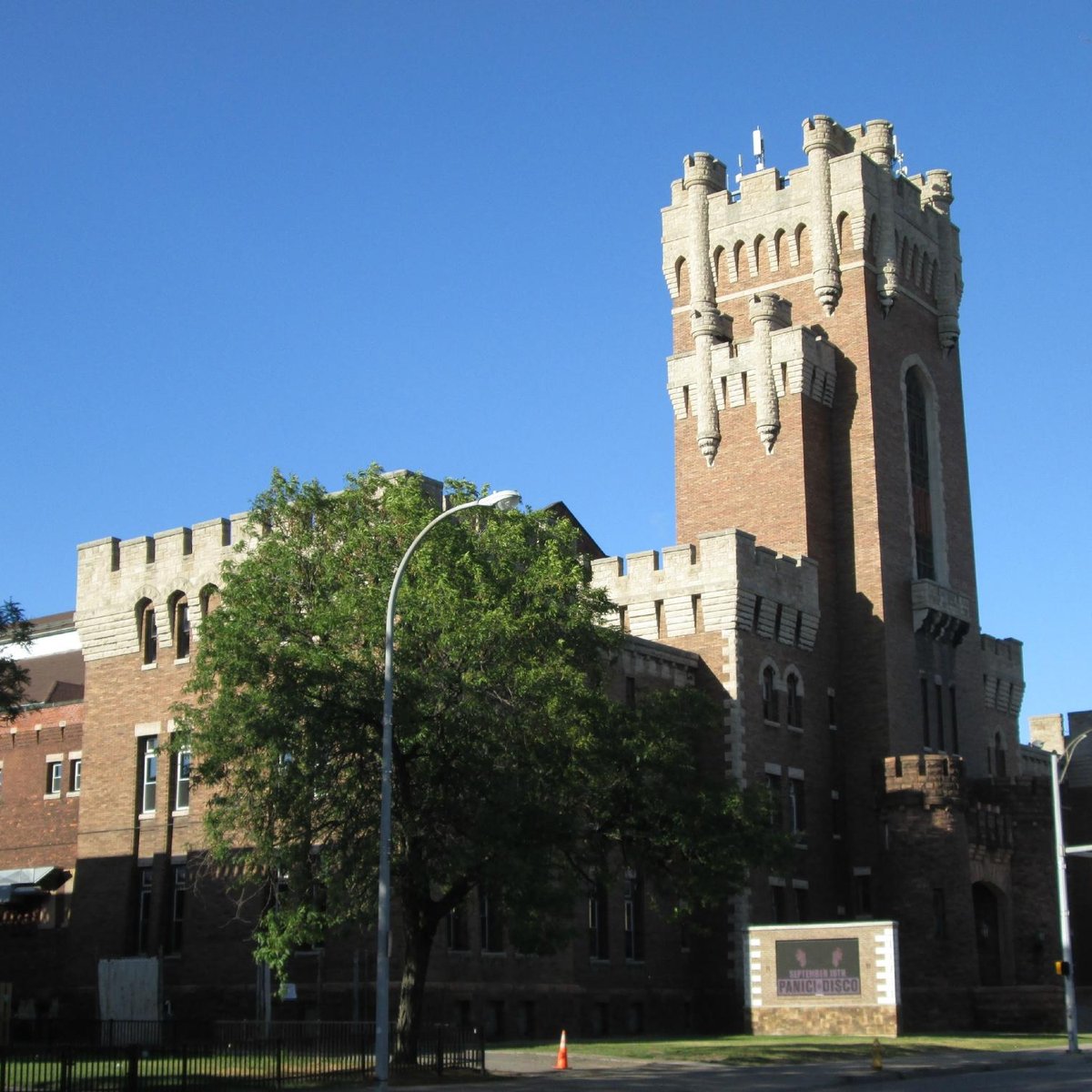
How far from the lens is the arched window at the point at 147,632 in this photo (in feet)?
167

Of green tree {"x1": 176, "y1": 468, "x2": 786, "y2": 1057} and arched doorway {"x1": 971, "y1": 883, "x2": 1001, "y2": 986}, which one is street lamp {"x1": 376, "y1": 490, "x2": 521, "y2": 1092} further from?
arched doorway {"x1": 971, "y1": 883, "x2": 1001, "y2": 986}

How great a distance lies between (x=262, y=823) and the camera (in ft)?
114

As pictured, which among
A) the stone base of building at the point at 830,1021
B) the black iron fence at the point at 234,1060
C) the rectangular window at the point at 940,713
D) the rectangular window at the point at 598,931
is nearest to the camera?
the black iron fence at the point at 234,1060

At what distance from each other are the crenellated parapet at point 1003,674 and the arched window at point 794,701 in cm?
1232

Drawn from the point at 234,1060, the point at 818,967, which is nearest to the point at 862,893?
the point at 818,967

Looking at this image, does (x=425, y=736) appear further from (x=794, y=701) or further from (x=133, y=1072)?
(x=794, y=701)

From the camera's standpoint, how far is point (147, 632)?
→ 168ft

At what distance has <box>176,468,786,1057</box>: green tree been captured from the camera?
3375cm

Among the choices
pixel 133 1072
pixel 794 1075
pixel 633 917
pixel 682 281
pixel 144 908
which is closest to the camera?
pixel 133 1072

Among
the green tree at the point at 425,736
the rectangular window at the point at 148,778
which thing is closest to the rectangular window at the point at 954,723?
the green tree at the point at 425,736

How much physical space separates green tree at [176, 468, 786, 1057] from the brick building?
9.70 meters

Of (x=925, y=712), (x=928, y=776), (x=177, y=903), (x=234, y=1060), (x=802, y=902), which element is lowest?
(x=234, y=1060)

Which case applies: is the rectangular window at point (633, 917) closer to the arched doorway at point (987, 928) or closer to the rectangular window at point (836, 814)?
the rectangular window at point (836, 814)

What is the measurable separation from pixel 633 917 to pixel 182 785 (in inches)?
580
